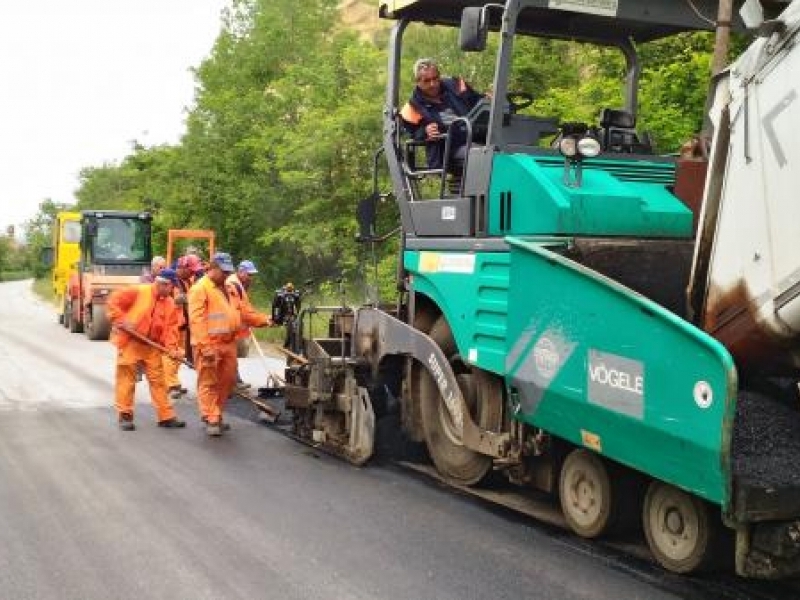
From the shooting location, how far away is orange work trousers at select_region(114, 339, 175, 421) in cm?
862

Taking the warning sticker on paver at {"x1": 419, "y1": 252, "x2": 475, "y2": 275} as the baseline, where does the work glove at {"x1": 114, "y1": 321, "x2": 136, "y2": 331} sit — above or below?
below

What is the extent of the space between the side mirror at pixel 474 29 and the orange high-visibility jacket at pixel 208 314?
397cm

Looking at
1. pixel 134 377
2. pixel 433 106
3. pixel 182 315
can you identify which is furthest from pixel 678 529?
pixel 182 315

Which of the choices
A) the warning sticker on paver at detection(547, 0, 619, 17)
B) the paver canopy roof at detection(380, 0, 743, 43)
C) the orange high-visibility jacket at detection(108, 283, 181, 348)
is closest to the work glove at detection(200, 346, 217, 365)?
the orange high-visibility jacket at detection(108, 283, 181, 348)

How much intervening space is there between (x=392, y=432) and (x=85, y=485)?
2.43 meters

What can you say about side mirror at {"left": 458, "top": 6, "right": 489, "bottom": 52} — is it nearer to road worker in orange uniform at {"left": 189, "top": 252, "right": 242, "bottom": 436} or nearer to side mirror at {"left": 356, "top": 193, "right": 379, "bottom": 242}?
side mirror at {"left": 356, "top": 193, "right": 379, "bottom": 242}

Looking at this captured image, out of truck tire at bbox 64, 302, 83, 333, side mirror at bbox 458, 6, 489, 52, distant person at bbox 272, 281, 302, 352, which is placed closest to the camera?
side mirror at bbox 458, 6, 489, 52

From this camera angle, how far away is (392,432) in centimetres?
769

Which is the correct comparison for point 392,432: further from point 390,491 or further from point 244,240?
point 244,240

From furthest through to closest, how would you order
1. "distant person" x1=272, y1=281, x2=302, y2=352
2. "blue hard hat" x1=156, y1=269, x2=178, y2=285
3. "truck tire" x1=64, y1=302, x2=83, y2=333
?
"truck tire" x1=64, y1=302, x2=83, y2=333 → "distant person" x1=272, y1=281, x2=302, y2=352 → "blue hard hat" x1=156, y1=269, x2=178, y2=285

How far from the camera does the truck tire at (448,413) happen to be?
18.1 ft

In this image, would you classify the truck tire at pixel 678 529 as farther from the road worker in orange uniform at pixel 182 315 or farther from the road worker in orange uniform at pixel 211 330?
the road worker in orange uniform at pixel 182 315

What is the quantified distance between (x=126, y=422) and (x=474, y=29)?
16.5 feet

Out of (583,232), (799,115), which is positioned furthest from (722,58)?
(799,115)
